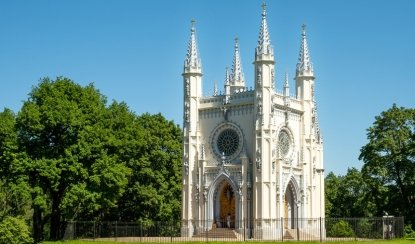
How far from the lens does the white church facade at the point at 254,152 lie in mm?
50562

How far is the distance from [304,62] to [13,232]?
26.0 meters

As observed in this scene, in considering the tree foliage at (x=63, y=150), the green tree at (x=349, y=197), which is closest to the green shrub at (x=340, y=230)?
the green tree at (x=349, y=197)

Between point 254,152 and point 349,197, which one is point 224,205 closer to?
point 254,152

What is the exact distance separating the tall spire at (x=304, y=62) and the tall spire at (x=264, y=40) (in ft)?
17.6

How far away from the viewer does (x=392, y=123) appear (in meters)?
55.7

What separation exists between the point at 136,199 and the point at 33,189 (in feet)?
46.4

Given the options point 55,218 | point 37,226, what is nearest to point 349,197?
point 55,218

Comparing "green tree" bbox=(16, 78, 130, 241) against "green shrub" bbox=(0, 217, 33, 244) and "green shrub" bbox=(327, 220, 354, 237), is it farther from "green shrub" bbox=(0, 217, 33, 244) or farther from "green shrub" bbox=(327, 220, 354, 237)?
"green shrub" bbox=(327, 220, 354, 237)

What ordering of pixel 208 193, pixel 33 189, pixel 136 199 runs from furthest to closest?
pixel 136 199, pixel 208 193, pixel 33 189

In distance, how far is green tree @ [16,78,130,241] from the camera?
45.7 meters

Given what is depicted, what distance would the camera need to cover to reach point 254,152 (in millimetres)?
50875

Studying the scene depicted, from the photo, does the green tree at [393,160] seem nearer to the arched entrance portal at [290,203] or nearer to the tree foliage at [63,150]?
the arched entrance portal at [290,203]

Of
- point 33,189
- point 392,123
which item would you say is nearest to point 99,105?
point 33,189

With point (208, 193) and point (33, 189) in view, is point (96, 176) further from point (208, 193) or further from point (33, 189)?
point (208, 193)
